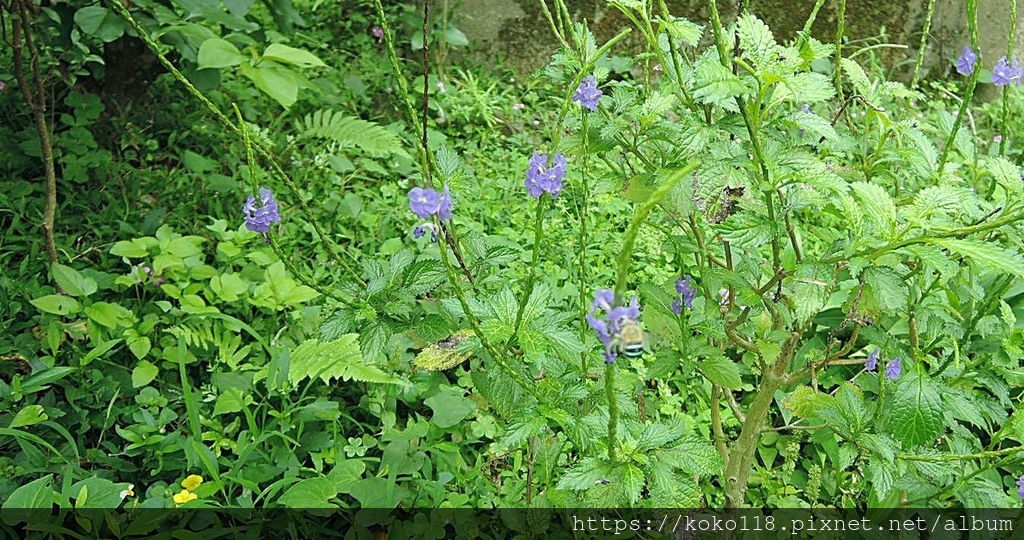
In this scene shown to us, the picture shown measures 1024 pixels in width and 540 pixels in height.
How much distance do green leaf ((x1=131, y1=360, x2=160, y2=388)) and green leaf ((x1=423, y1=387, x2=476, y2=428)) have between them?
74 centimetres

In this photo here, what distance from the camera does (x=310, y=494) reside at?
6.01ft

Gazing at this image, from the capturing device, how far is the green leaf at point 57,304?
7.16ft

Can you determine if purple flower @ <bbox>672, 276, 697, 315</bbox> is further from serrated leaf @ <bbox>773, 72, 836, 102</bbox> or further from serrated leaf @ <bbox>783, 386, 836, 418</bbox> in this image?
serrated leaf @ <bbox>773, 72, 836, 102</bbox>

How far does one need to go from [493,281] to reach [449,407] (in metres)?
0.79

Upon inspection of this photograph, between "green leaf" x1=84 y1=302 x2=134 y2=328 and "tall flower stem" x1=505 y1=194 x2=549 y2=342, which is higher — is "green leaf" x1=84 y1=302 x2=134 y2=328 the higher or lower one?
the lower one

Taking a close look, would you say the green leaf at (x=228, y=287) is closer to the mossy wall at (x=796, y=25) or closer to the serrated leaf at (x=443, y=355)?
the serrated leaf at (x=443, y=355)

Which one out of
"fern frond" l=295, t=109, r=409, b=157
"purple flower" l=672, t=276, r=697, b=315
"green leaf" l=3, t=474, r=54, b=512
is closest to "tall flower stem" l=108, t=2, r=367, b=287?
"purple flower" l=672, t=276, r=697, b=315

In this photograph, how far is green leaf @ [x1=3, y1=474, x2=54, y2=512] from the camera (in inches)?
66.4

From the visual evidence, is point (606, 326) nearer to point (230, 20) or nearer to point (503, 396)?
point (503, 396)

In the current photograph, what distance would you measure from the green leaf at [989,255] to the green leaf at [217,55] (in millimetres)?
2061

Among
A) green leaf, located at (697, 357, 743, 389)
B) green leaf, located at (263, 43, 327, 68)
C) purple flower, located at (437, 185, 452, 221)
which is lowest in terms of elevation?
green leaf, located at (263, 43, 327, 68)

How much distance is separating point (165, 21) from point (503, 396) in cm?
180

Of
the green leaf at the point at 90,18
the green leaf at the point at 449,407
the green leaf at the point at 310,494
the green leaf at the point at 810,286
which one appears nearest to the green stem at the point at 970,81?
the green leaf at the point at 810,286

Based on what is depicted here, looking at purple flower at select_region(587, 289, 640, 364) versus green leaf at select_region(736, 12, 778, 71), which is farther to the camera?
green leaf at select_region(736, 12, 778, 71)
